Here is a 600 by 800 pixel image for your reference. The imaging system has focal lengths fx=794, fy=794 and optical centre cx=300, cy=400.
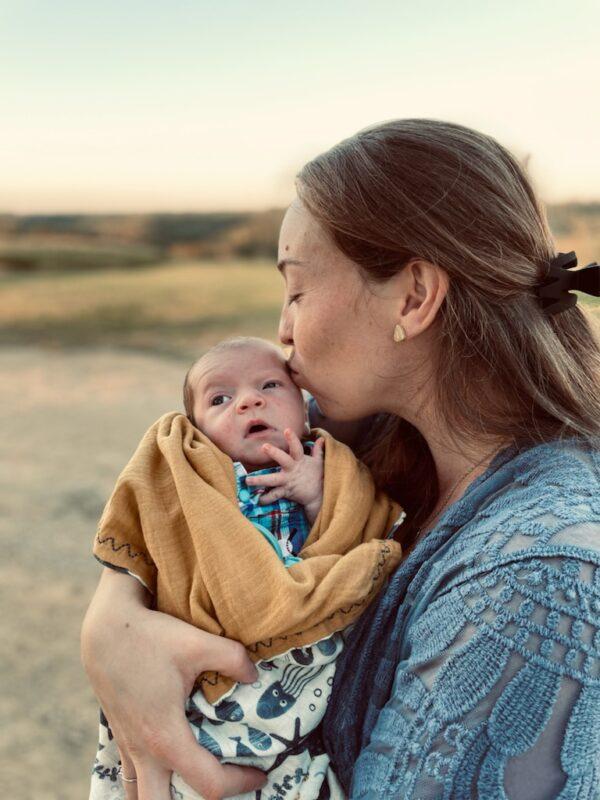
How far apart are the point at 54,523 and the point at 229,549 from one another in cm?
403

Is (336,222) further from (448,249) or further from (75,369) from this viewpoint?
(75,369)

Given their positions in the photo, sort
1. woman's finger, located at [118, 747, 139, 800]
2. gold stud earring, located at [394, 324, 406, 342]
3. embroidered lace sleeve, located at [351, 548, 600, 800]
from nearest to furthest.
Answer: embroidered lace sleeve, located at [351, 548, 600, 800] → woman's finger, located at [118, 747, 139, 800] → gold stud earring, located at [394, 324, 406, 342]

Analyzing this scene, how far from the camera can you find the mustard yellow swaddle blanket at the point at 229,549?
1.46 m

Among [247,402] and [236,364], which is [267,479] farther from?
[236,364]

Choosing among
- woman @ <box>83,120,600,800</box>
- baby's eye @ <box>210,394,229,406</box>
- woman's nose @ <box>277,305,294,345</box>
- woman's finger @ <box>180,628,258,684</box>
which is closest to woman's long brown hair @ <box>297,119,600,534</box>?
woman @ <box>83,120,600,800</box>

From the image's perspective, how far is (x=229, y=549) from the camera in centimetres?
150

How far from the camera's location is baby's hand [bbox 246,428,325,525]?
1706 millimetres

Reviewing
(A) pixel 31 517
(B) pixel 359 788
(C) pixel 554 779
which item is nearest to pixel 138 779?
(B) pixel 359 788

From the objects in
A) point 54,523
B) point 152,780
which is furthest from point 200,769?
point 54,523

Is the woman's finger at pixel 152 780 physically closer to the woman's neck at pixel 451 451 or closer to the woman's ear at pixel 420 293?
the woman's neck at pixel 451 451

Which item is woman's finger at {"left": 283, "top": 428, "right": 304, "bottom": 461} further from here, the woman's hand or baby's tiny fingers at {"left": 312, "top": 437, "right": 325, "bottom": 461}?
the woman's hand

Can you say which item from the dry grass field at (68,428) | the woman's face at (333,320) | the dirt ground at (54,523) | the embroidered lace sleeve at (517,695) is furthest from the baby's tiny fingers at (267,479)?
the dirt ground at (54,523)

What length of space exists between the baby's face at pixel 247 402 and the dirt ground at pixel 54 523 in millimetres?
1990

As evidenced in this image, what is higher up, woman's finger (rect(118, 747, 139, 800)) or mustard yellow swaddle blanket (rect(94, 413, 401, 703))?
mustard yellow swaddle blanket (rect(94, 413, 401, 703))
